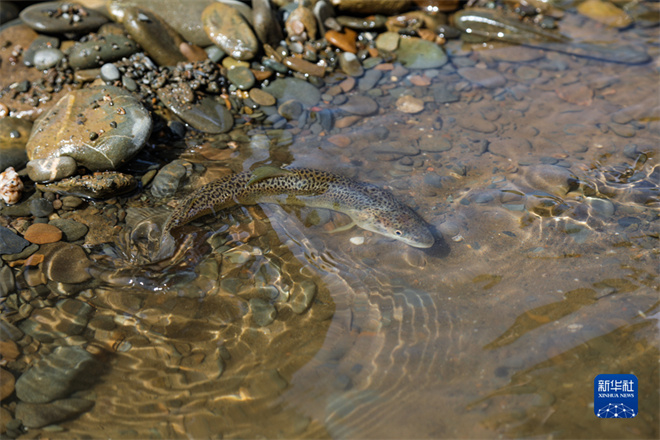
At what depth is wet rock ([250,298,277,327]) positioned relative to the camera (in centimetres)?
445

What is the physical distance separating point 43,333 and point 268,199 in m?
2.93

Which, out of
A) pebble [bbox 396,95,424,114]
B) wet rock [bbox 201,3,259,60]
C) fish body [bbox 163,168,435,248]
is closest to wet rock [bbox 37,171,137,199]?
fish body [bbox 163,168,435,248]

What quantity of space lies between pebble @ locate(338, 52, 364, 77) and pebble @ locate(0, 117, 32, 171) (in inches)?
208

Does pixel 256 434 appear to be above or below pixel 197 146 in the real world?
below

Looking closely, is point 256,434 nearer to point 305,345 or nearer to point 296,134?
point 305,345

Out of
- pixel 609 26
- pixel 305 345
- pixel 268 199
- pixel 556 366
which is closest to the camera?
pixel 556 366

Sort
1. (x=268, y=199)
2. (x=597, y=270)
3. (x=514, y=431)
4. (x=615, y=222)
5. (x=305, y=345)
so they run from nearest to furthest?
(x=514, y=431) → (x=305, y=345) → (x=597, y=270) → (x=615, y=222) → (x=268, y=199)

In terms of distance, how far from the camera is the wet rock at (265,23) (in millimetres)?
7641

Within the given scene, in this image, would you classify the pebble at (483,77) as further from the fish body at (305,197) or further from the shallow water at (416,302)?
the fish body at (305,197)

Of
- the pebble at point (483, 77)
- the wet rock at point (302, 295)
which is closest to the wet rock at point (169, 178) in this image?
the wet rock at point (302, 295)

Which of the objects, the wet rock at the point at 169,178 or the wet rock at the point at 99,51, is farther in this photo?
the wet rock at the point at 99,51

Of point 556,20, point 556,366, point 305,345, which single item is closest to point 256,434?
point 305,345

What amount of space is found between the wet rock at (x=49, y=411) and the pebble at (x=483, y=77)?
7.48 metres

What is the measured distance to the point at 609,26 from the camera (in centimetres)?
893
